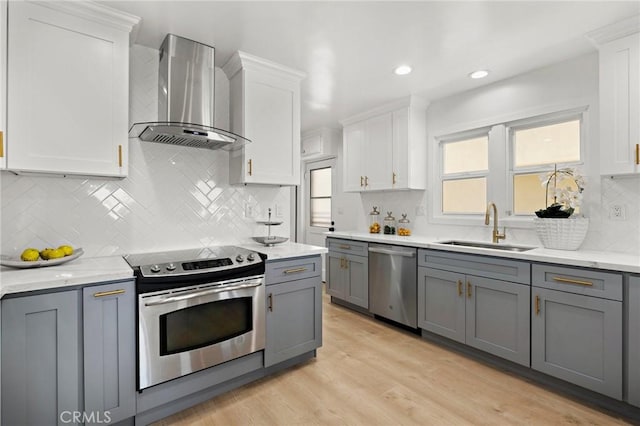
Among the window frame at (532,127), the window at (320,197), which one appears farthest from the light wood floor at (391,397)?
the window at (320,197)

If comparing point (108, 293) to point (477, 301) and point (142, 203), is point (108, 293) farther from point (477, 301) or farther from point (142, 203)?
point (477, 301)

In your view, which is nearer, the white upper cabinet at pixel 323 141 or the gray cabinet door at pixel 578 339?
the gray cabinet door at pixel 578 339

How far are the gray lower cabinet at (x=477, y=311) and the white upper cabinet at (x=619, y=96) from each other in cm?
110

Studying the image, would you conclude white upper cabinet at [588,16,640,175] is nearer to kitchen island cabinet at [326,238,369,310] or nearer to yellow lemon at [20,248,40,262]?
kitchen island cabinet at [326,238,369,310]

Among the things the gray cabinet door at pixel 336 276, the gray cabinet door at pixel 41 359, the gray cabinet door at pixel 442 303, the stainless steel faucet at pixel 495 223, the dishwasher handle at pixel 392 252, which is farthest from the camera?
the gray cabinet door at pixel 336 276

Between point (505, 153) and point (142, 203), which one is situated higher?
point (505, 153)

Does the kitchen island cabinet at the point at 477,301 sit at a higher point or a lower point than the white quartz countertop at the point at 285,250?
lower

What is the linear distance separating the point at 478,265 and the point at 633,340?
3.16ft

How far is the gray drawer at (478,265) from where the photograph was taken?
2.31 metres

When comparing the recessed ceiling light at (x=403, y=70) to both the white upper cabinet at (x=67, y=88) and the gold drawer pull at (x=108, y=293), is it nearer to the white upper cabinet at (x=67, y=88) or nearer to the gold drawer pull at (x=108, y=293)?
the white upper cabinet at (x=67, y=88)

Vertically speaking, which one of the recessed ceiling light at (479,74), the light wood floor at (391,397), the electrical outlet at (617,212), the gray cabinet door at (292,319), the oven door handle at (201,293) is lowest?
the light wood floor at (391,397)

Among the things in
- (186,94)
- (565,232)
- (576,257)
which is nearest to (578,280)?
(576,257)

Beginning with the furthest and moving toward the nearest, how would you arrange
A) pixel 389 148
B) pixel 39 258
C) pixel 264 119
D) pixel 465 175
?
pixel 389 148
pixel 465 175
pixel 264 119
pixel 39 258

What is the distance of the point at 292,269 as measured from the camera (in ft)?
7.94
